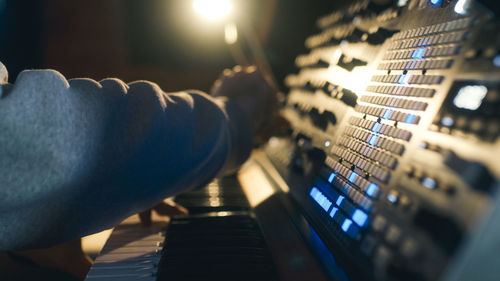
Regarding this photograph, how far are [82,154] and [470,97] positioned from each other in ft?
1.58

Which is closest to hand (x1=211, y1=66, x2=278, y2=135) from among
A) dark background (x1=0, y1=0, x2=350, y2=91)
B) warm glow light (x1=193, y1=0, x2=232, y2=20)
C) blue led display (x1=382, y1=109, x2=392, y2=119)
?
warm glow light (x1=193, y1=0, x2=232, y2=20)

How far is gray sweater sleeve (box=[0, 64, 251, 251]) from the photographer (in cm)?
42

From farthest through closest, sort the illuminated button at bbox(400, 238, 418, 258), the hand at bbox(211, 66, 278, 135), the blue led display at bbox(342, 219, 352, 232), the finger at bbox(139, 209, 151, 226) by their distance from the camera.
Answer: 1. the hand at bbox(211, 66, 278, 135)
2. the finger at bbox(139, 209, 151, 226)
3. the blue led display at bbox(342, 219, 352, 232)
4. the illuminated button at bbox(400, 238, 418, 258)

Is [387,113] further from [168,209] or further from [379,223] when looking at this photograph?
[168,209]

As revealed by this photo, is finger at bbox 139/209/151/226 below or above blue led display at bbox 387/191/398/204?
below

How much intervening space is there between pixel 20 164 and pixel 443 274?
1.61ft

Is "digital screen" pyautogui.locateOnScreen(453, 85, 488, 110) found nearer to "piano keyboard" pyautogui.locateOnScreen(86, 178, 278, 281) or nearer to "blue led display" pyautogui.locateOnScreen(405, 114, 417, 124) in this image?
"blue led display" pyautogui.locateOnScreen(405, 114, 417, 124)

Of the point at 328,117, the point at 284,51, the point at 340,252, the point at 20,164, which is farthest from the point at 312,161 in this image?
the point at 284,51

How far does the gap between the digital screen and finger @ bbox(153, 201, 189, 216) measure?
1.66ft

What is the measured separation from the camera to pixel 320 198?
50cm

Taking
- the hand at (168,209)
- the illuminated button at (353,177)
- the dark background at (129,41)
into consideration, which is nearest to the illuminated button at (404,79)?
the illuminated button at (353,177)

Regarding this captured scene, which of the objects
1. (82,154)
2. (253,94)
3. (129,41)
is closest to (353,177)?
(82,154)

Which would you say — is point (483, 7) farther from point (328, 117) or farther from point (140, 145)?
point (140, 145)

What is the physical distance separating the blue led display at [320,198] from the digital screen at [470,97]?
8.3 inches
